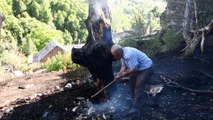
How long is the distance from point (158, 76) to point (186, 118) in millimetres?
4204

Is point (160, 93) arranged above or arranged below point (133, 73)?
below

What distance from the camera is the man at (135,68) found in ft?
27.1

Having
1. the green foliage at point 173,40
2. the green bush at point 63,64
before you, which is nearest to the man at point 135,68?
the green foliage at point 173,40

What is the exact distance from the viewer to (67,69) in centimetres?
1881

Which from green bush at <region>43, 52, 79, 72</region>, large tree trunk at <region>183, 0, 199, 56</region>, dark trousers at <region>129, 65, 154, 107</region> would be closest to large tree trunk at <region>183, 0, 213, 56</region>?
large tree trunk at <region>183, 0, 199, 56</region>

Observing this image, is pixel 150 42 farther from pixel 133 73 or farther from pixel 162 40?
pixel 133 73

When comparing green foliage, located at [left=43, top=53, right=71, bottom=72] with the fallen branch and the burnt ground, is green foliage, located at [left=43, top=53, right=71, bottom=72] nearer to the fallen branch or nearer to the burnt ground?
the burnt ground

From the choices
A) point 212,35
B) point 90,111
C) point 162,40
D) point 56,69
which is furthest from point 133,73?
point 56,69

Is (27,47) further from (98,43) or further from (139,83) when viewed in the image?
(139,83)

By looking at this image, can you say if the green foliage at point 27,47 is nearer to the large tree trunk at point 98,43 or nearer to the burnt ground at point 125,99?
the burnt ground at point 125,99

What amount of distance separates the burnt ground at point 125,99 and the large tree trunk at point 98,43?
91cm

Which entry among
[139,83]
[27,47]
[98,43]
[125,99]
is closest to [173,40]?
[125,99]

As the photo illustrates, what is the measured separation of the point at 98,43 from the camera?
9.47m

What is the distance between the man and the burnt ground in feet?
1.31
